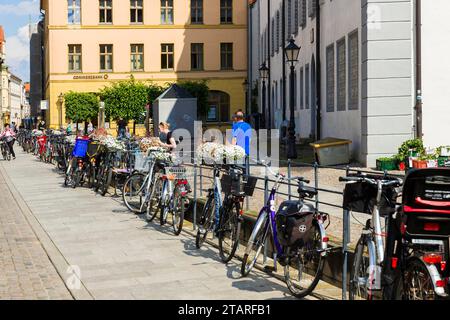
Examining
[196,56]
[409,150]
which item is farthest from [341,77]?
[196,56]

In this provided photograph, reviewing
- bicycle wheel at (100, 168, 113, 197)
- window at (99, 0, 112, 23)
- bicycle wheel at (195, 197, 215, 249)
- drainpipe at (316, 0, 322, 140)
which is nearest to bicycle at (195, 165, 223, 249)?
bicycle wheel at (195, 197, 215, 249)

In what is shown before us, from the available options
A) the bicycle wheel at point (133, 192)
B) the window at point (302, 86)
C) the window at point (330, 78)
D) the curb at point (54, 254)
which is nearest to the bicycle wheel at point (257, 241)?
the curb at point (54, 254)

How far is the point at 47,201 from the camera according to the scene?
17.4 meters

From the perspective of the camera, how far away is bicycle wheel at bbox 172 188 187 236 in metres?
11.7

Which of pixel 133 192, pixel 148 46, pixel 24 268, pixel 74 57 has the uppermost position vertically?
pixel 148 46

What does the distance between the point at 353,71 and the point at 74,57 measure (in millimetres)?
44199

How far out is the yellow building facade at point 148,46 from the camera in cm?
6306

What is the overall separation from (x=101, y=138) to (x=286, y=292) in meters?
12.0

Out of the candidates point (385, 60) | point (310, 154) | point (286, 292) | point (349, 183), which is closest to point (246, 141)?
point (385, 60)

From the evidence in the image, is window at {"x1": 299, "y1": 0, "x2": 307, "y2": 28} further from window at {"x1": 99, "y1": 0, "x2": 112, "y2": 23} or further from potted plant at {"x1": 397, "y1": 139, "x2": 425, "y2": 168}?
window at {"x1": 99, "y1": 0, "x2": 112, "y2": 23}

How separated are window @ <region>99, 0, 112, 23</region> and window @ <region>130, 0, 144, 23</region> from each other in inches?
70.5

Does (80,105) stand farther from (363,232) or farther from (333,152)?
(363,232)

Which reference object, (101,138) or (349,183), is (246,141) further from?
(349,183)

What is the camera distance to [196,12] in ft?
216
